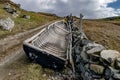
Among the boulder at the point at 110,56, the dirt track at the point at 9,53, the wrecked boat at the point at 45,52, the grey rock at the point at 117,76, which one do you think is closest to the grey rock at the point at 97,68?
the boulder at the point at 110,56

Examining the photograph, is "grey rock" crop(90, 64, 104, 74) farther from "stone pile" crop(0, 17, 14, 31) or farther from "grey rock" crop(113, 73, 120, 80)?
"stone pile" crop(0, 17, 14, 31)

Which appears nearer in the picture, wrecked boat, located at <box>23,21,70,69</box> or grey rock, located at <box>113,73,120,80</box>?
grey rock, located at <box>113,73,120,80</box>

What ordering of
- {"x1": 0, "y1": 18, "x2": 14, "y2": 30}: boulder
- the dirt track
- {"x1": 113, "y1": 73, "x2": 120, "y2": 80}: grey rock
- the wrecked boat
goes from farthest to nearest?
1. {"x1": 0, "y1": 18, "x2": 14, "y2": 30}: boulder
2. the dirt track
3. the wrecked boat
4. {"x1": 113, "y1": 73, "x2": 120, "y2": 80}: grey rock

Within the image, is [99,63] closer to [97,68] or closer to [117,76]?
[97,68]

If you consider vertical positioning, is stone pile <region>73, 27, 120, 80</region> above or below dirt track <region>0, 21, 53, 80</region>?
above

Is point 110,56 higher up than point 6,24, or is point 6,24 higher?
point 110,56

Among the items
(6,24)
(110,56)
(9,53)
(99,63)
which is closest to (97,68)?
(99,63)

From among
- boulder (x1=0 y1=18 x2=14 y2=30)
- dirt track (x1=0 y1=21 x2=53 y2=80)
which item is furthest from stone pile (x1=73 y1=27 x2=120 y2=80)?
boulder (x1=0 y1=18 x2=14 y2=30)

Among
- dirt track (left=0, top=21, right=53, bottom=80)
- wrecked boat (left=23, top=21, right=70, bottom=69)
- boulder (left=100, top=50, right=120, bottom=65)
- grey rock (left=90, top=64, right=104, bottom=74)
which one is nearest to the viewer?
boulder (left=100, top=50, right=120, bottom=65)

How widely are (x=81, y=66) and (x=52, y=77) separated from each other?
189 cm

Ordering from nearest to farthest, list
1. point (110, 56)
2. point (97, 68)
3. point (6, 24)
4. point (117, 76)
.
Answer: point (117, 76)
point (110, 56)
point (97, 68)
point (6, 24)

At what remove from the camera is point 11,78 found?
17031 mm

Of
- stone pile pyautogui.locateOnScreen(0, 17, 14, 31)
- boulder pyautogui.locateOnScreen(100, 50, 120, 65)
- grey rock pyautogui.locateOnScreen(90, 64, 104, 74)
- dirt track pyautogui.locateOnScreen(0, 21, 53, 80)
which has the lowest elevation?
dirt track pyautogui.locateOnScreen(0, 21, 53, 80)

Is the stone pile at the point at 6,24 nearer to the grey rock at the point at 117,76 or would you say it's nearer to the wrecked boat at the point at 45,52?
the wrecked boat at the point at 45,52
